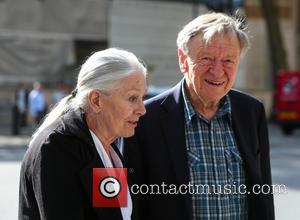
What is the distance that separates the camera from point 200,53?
9.86 feet

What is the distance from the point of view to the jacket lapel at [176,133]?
9.88 feet

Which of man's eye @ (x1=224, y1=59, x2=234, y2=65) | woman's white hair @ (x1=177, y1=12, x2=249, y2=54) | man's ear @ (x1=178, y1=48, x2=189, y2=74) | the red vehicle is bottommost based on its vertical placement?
man's eye @ (x1=224, y1=59, x2=234, y2=65)

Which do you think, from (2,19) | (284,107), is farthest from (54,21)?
(284,107)

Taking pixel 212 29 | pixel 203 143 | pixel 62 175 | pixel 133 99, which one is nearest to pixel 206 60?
pixel 212 29

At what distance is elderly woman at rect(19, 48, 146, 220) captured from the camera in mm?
2301

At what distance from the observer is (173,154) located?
3053 mm

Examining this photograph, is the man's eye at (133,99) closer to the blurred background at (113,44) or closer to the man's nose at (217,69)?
the man's nose at (217,69)

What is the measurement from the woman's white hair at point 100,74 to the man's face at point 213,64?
21.9 inches

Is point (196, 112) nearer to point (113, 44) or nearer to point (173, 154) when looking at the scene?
point (173, 154)

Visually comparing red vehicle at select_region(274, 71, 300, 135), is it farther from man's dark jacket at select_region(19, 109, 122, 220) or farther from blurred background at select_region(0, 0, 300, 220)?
man's dark jacket at select_region(19, 109, 122, 220)

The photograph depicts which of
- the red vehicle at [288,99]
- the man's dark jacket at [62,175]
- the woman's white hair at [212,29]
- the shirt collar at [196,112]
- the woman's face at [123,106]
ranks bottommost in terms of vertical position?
the man's dark jacket at [62,175]

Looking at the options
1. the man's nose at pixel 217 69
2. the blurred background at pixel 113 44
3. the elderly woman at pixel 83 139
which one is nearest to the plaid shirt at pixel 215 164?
the man's nose at pixel 217 69

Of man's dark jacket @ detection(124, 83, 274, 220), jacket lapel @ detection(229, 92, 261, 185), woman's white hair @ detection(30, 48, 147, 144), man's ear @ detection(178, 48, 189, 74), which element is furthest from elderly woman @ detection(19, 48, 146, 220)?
jacket lapel @ detection(229, 92, 261, 185)

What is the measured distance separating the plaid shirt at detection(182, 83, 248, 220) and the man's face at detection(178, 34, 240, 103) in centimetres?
13
